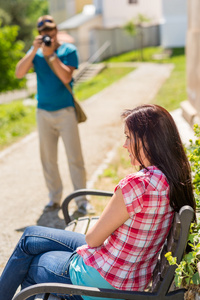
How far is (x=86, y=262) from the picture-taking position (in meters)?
2.36

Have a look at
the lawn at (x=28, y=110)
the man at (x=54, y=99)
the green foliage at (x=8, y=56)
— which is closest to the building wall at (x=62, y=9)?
the lawn at (x=28, y=110)

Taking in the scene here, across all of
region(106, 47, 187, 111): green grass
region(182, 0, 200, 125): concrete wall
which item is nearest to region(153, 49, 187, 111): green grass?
region(106, 47, 187, 111): green grass

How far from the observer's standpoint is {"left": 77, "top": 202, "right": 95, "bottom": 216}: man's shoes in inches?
191

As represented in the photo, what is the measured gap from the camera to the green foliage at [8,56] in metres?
15.8

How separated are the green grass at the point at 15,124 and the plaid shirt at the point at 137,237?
20.2 ft

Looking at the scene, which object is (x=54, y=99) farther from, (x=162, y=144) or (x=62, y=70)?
(x=162, y=144)

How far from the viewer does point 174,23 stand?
28.9 metres

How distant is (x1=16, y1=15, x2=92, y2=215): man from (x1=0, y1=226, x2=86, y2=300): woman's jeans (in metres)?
2.15

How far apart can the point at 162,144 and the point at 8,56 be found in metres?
14.6

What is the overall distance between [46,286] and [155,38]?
36.4 m

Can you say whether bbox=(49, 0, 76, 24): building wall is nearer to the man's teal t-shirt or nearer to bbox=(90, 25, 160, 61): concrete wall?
bbox=(90, 25, 160, 61): concrete wall

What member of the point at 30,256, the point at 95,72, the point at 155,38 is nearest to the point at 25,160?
Answer: the point at 30,256

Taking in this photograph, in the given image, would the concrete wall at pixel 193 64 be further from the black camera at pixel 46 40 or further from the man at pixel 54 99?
the black camera at pixel 46 40

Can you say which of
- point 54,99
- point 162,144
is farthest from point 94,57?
point 162,144
